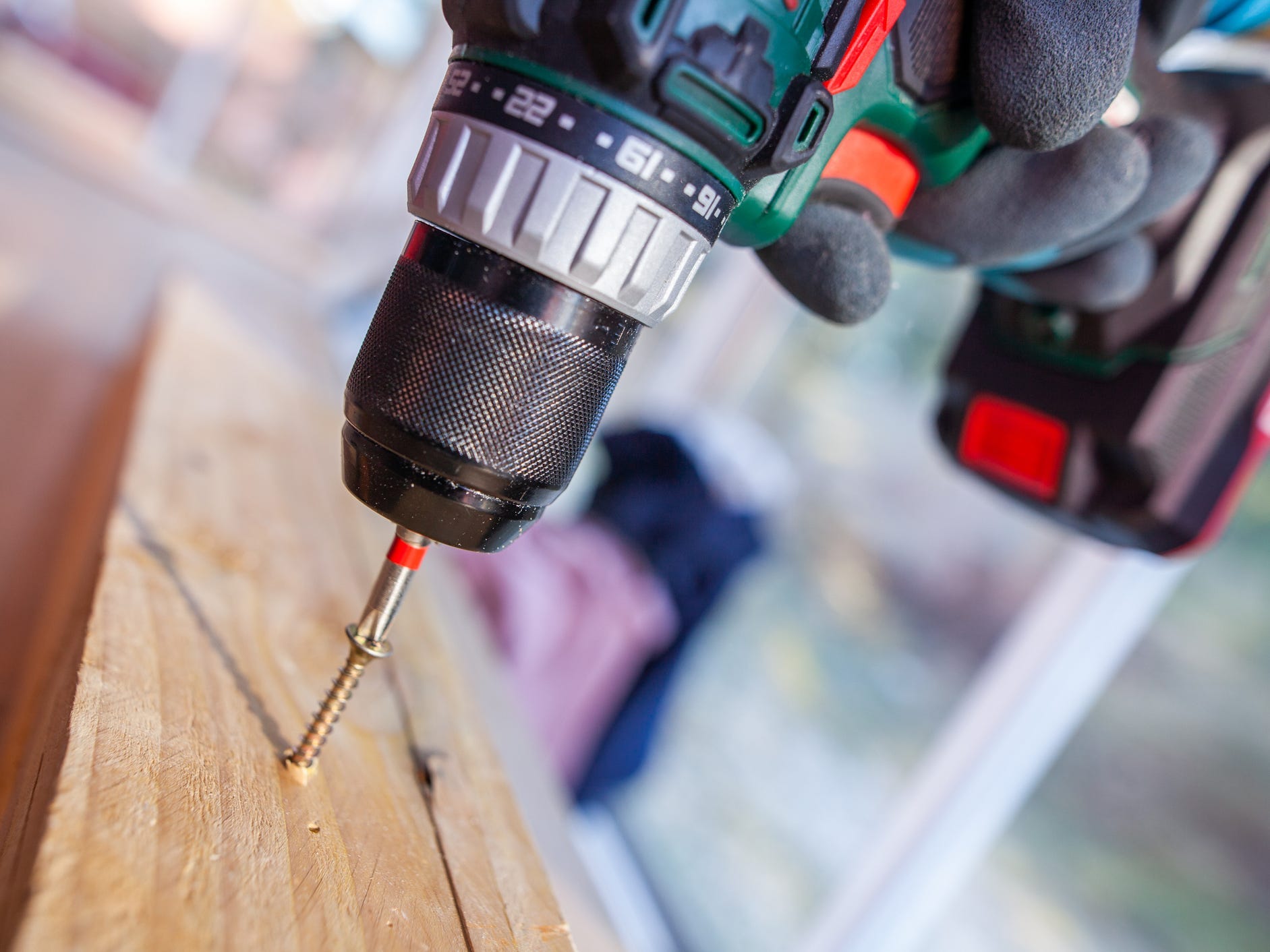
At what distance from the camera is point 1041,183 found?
32cm

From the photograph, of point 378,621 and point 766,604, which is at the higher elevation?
point 378,621

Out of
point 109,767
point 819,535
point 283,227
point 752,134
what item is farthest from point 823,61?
point 283,227

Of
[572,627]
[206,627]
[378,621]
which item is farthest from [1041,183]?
[572,627]

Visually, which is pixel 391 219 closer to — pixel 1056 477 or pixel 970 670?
pixel 970 670

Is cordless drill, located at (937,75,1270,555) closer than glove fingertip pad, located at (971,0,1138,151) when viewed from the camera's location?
No

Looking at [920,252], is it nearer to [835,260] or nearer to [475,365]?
A: [835,260]

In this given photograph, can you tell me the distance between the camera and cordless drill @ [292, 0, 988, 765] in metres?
0.21

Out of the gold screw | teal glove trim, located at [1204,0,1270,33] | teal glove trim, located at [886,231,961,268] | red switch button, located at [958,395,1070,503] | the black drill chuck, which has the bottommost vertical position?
the gold screw

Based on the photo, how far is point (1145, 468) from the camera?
440 mm

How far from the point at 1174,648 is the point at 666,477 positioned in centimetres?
72

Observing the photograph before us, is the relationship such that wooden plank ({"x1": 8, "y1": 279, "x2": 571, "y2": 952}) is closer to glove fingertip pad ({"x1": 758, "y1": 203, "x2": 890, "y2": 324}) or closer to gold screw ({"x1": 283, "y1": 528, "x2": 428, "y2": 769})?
gold screw ({"x1": 283, "y1": 528, "x2": 428, "y2": 769})

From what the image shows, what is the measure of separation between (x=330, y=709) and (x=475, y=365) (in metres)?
0.15

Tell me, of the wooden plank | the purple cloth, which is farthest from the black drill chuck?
the purple cloth

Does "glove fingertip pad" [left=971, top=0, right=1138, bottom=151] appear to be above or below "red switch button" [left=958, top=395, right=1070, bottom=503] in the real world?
above
